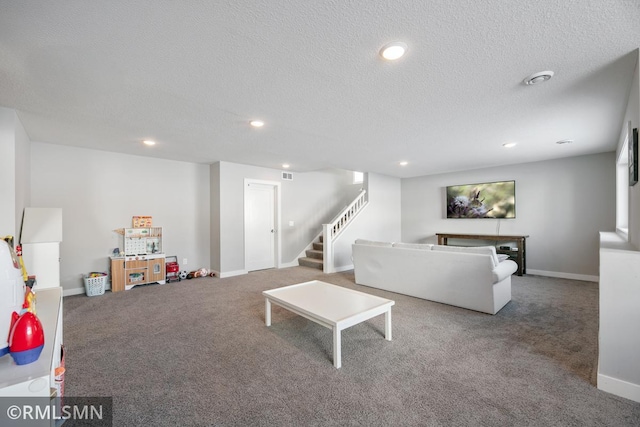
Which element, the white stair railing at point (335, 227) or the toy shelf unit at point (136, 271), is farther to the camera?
the white stair railing at point (335, 227)

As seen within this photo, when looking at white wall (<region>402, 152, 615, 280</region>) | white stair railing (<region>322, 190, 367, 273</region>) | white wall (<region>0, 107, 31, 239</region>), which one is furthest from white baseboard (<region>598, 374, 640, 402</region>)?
white wall (<region>0, 107, 31, 239</region>)

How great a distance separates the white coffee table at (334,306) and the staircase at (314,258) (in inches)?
123

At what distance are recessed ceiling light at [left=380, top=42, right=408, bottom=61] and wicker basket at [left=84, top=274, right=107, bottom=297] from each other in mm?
5102

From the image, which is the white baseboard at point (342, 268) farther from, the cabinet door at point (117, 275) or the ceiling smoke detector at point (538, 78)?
the ceiling smoke detector at point (538, 78)

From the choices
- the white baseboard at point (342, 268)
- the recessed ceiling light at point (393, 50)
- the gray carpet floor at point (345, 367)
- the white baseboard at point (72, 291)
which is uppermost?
the recessed ceiling light at point (393, 50)

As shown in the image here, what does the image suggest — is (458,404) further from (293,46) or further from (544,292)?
(544,292)

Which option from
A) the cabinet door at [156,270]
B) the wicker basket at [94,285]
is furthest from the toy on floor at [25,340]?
the cabinet door at [156,270]

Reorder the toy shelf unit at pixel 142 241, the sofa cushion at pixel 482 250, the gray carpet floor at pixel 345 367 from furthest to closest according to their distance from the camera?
the toy shelf unit at pixel 142 241 → the sofa cushion at pixel 482 250 → the gray carpet floor at pixel 345 367

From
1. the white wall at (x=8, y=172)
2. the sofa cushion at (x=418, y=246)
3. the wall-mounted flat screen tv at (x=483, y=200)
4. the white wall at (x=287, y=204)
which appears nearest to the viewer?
the white wall at (x=8, y=172)

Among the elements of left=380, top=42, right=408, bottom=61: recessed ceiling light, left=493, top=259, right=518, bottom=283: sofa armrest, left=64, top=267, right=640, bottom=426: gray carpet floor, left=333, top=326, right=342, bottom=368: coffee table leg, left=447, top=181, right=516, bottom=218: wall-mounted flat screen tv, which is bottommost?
left=64, top=267, right=640, bottom=426: gray carpet floor

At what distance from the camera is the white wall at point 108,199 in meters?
4.43

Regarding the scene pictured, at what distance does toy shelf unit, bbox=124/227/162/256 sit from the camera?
4957mm

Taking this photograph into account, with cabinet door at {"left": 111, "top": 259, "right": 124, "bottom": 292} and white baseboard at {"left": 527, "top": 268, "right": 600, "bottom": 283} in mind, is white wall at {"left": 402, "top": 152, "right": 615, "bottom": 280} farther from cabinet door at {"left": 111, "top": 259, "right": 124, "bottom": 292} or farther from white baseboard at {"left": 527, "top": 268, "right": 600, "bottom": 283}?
cabinet door at {"left": 111, "top": 259, "right": 124, "bottom": 292}

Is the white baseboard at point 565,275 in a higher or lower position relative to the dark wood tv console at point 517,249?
lower
